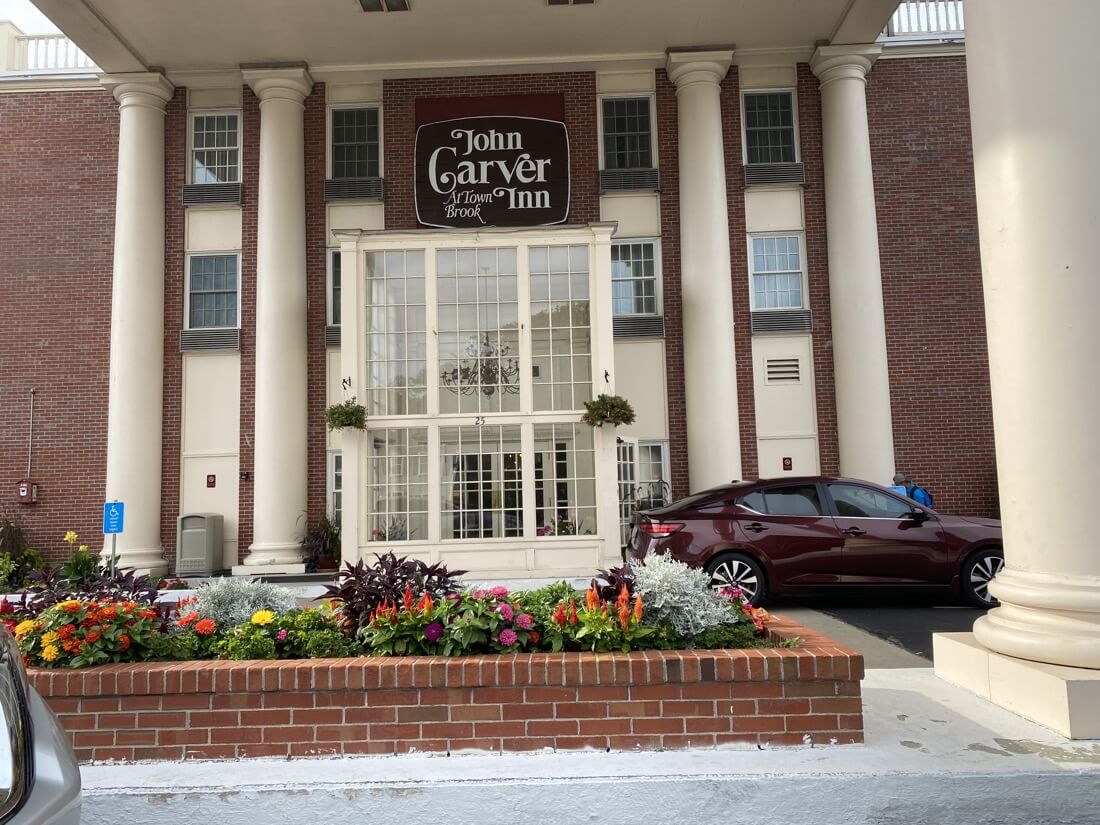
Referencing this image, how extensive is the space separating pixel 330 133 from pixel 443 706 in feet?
46.5

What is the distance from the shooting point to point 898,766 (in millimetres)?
3633

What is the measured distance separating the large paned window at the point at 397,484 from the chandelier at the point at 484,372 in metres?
0.89

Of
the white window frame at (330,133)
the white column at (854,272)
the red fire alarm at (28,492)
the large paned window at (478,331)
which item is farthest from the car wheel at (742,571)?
the red fire alarm at (28,492)

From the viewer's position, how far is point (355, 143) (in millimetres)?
15859

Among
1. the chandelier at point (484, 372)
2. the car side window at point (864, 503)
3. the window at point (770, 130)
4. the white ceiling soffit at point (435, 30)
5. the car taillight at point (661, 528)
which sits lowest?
the car taillight at point (661, 528)

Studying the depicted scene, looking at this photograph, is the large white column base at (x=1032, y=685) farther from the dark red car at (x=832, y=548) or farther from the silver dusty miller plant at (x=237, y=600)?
the dark red car at (x=832, y=548)

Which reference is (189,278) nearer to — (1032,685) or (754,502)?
(754,502)

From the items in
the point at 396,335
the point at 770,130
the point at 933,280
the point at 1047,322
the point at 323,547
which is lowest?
the point at 323,547

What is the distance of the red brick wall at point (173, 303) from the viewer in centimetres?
1513

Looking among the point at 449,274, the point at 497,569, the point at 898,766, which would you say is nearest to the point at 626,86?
the point at 449,274

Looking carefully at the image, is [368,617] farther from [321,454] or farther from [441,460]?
[321,454]

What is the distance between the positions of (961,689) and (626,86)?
13.2m

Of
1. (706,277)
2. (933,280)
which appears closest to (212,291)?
(706,277)

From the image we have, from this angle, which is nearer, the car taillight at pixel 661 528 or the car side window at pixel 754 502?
the car taillight at pixel 661 528
